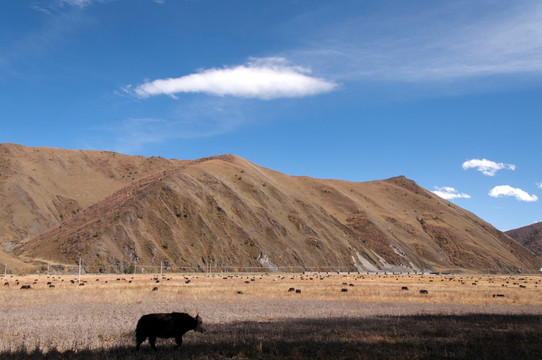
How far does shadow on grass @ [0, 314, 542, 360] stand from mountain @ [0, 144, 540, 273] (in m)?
73.1

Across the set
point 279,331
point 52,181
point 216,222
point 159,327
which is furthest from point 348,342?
point 52,181

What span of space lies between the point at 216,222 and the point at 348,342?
9363 cm

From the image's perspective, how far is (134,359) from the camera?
1117cm

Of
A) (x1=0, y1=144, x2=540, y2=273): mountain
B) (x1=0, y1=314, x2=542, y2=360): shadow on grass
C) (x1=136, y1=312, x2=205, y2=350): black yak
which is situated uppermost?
(x1=0, y1=144, x2=540, y2=273): mountain

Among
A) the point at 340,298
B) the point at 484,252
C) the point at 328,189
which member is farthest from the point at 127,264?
the point at 484,252

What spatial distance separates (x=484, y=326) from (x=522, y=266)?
6670 inches

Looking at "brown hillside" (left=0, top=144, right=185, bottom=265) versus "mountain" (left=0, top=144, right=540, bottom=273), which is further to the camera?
"brown hillside" (left=0, top=144, right=185, bottom=265)

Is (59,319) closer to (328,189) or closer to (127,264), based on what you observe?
(127,264)

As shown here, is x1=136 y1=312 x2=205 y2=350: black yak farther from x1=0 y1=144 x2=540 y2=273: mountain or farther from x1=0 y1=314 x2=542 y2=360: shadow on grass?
x1=0 y1=144 x2=540 y2=273: mountain

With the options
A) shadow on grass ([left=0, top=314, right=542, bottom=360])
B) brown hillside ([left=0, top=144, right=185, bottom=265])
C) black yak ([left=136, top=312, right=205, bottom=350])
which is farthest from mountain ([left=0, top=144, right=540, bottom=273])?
black yak ([left=136, top=312, right=205, bottom=350])

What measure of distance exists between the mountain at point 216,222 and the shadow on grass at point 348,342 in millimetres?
73076

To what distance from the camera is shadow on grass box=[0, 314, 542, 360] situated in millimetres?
11836

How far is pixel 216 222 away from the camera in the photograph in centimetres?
10588

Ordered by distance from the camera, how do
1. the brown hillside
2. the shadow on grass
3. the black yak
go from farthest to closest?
the brown hillside < the black yak < the shadow on grass
